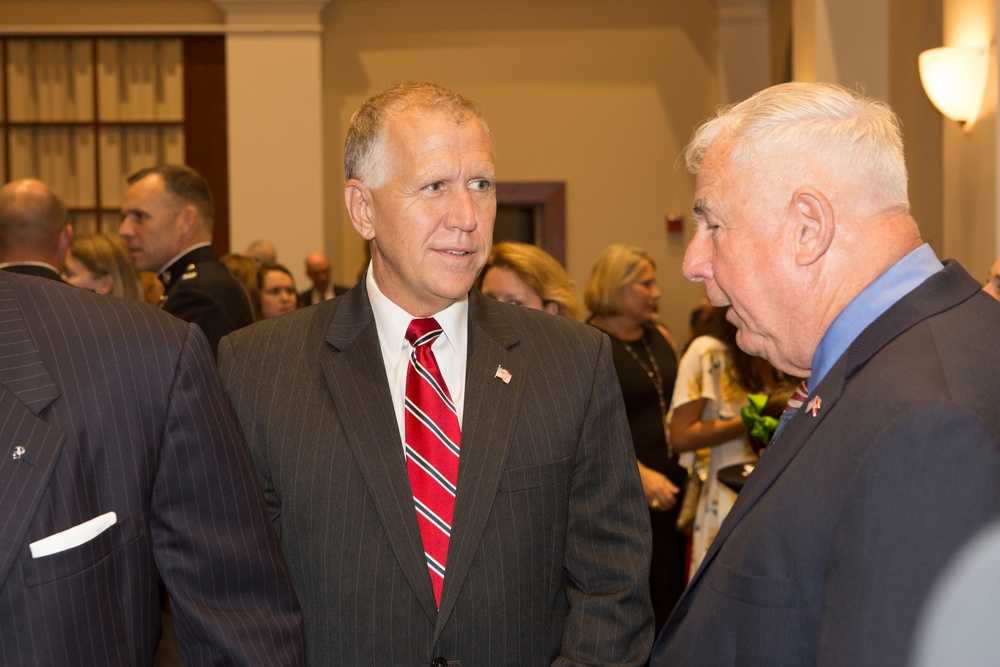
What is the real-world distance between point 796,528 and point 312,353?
3.33 ft

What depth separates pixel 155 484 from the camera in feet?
4.65

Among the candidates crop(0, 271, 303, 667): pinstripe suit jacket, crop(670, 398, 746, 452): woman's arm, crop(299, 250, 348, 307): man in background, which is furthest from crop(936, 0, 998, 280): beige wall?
crop(299, 250, 348, 307): man in background

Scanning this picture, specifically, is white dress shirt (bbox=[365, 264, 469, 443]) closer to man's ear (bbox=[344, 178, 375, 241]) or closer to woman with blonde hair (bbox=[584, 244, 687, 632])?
man's ear (bbox=[344, 178, 375, 241])

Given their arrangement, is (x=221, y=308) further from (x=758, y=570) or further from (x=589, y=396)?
(x=758, y=570)

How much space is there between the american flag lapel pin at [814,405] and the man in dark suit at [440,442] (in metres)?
0.62

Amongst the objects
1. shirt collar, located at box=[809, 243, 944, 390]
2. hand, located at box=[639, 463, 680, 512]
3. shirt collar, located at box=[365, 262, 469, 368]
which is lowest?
hand, located at box=[639, 463, 680, 512]

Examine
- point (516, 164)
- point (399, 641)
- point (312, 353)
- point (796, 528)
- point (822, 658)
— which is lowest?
point (399, 641)

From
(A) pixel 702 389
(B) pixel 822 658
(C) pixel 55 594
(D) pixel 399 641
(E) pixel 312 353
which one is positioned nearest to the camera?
(B) pixel 822 658

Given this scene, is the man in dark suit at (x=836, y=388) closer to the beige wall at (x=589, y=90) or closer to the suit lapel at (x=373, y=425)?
the suit lapel at (x=373, y=425)

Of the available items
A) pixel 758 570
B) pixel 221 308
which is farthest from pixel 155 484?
pixel 221 308

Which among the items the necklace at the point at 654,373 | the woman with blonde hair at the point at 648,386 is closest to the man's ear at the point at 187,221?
the woman with blonde hair at the point at 648,386

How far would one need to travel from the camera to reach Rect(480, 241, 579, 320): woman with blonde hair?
135 inches

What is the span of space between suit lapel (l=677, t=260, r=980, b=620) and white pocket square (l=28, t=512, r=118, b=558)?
0.82m

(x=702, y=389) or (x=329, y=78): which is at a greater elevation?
(x=329, y=78)
